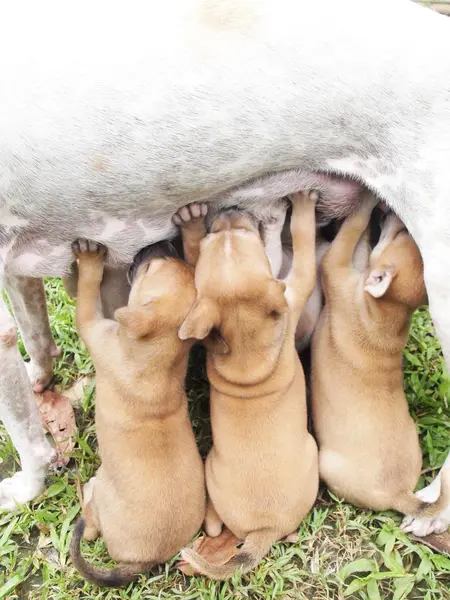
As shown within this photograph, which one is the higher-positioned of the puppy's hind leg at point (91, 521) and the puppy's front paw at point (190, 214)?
the puppy's front paw at point (190, 214)

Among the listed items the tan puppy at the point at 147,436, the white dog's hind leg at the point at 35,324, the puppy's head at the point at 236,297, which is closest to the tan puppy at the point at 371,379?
the puppy's head at the point at 236,297

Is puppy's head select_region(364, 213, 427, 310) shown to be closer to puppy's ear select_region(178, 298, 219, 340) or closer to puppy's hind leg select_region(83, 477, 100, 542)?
puppy's ear select_region(178, 298, 219, 340)

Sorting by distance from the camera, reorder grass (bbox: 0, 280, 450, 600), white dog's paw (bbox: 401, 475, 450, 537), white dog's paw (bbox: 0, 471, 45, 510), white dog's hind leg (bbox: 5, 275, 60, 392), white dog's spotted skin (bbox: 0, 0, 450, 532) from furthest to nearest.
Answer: white dog's hind leg (bbox: 5, 275, 60, 392)
white dog's paw (bbox: 0, 471, 45, 510)
white dog's paw (bbox: 401, 475, 450, 537)
grass (bbox: 0, 280, 450, 600)
white dog's spotted skin (bbox: 0, 0, 450, 532)

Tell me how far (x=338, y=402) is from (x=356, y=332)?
306 millimetres

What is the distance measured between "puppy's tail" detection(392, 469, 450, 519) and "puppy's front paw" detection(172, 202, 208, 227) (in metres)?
1.40

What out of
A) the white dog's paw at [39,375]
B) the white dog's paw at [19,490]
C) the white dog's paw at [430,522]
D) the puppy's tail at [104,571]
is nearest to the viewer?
the puppy's tail at [104,571]

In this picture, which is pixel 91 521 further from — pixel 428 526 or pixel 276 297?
pixel 428 526

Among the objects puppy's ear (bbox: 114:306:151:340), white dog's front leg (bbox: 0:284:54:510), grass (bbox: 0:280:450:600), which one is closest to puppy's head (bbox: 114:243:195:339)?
puppy's ear (bbox: 114:306:151:340)

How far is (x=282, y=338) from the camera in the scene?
9.74ft

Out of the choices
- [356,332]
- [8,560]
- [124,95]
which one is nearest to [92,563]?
[8,560]

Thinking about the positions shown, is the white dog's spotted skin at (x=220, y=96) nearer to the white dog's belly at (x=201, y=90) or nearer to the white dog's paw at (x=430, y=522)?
the white dog's belly at (x=201, y=90)

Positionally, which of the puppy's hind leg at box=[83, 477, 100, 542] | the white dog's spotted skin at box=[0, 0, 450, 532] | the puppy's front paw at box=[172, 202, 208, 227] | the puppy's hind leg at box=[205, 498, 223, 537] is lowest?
the puppy's hind leg at box=[83, 477, 100, 542]

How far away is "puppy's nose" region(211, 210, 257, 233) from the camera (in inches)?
115

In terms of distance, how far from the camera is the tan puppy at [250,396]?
2.79 meters
